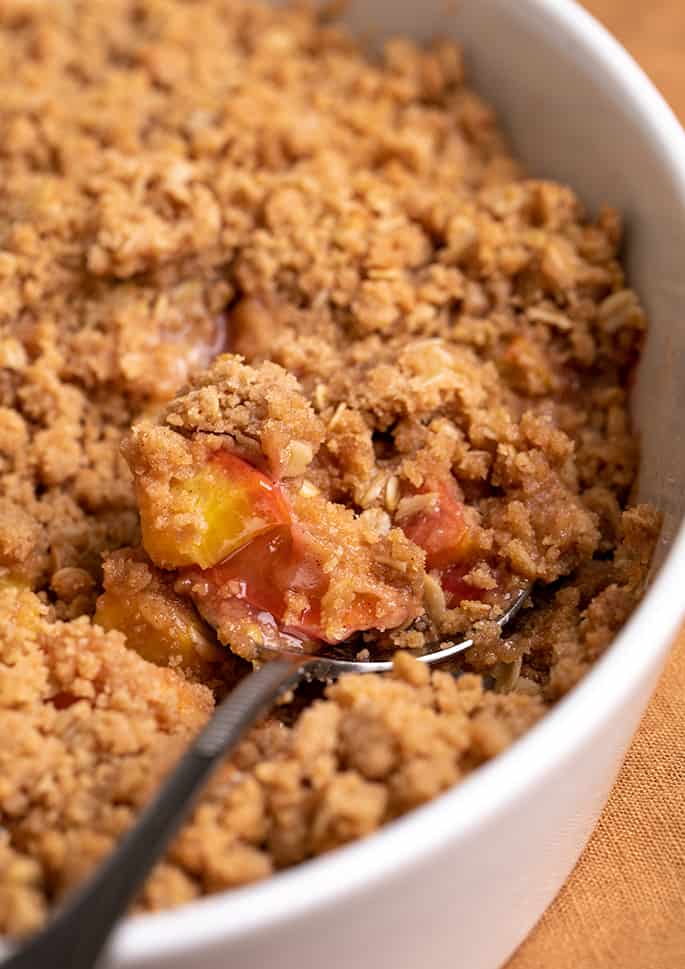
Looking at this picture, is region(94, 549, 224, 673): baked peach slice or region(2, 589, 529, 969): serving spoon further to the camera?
region(94, 549, 224, 673): baked peach slice

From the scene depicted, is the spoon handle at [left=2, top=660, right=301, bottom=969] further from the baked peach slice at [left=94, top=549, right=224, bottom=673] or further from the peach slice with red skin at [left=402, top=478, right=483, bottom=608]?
the peach slice with red skin at [left=402, top=478, right=483, bottom=608]

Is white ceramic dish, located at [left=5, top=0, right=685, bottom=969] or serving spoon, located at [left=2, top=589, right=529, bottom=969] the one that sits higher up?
white ceramic dish, located at [left=5, top=0, right=685, bottom=969]

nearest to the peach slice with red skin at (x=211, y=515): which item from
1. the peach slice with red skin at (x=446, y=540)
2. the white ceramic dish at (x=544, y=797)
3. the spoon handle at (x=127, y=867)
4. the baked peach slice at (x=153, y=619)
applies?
the baked peach slice at (x=153, y=619)

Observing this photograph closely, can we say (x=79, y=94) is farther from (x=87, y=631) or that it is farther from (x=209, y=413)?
(x=87, y=631)

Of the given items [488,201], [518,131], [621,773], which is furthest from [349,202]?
[621,773]

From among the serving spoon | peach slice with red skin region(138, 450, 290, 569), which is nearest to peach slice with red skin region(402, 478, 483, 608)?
peach slice with red skin region(138, 450, 290, 569)

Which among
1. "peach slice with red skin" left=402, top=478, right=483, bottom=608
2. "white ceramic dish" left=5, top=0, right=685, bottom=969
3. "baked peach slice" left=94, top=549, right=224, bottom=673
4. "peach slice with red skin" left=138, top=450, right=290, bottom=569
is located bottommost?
"baked peach slice" left=94, top=549, right=224, bottom=673

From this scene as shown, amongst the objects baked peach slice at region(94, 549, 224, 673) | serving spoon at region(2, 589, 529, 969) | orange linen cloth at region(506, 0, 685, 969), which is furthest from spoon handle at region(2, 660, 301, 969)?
orange linen cloth at region(506, 0, 685, 969)
